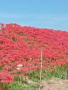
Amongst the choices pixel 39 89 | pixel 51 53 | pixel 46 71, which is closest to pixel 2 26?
pixel 51 53

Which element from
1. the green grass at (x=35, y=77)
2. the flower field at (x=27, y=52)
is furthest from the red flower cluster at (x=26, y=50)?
the green grass at (x=35, y=77)

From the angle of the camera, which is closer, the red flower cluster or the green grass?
the green grass

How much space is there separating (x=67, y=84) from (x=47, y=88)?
1.00m

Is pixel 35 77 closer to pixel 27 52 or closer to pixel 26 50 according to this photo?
pixel 27 52

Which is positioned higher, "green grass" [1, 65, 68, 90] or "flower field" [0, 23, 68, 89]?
"flower field" [0, 23, 68, 89]

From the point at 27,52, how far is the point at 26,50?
25 cm

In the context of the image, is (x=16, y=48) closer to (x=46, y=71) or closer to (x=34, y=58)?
(x=34, y=58)

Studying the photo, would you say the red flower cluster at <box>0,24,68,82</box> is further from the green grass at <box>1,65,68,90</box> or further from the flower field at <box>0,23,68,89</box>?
the green grass at <box>1,65,68,90</box>

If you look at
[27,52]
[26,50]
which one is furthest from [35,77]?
[26,50]

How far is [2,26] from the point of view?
1294cm

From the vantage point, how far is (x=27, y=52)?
31.2 feet

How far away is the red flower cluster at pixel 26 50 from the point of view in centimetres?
805

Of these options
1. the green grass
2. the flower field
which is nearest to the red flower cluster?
the flower field

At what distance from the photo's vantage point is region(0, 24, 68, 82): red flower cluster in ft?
26.4
